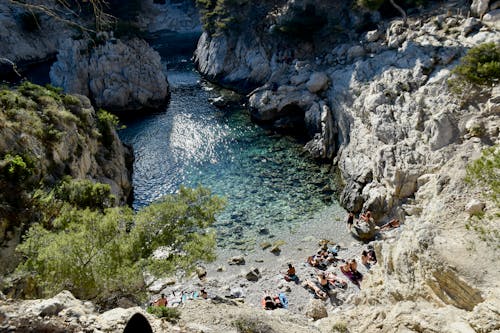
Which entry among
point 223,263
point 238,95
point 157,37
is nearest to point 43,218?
point 223,263

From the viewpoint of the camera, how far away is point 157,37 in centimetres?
8800

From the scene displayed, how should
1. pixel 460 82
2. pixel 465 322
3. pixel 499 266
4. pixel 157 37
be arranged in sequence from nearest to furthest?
pixel 465 322 → pixel 499 266 → pixel 460 82 → pixel 157 37

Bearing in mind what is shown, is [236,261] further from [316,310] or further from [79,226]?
[79,226]

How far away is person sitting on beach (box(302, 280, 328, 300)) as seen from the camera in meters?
21.9

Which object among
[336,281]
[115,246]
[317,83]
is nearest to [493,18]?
[317,83]

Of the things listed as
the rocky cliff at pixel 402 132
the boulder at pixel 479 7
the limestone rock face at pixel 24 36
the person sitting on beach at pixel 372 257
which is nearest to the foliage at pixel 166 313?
the rocky cliff at pixel 402 132

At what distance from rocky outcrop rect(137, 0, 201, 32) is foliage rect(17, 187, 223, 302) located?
85.9 meters

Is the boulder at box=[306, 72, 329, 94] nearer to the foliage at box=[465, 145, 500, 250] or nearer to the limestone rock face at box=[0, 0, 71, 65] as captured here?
the foliage at box=[465, 145, 500, 250]

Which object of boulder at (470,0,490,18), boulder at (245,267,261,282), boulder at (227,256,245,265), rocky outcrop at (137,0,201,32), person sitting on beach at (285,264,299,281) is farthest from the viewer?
rocky outcrop at (137,0,201,32)

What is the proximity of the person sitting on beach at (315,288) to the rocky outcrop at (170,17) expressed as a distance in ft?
270

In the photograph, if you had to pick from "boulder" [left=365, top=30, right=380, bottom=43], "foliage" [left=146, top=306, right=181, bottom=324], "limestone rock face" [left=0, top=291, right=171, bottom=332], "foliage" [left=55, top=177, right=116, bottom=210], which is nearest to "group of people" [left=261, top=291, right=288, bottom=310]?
"foliage" [left=146, top=306, right=181, bottom=324]

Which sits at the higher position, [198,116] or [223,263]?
[198,116]

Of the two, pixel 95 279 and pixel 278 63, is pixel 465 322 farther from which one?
pixel 278 63

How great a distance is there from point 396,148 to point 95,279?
23953mm
